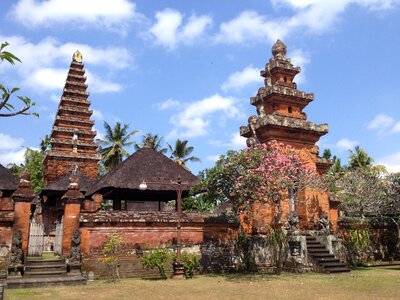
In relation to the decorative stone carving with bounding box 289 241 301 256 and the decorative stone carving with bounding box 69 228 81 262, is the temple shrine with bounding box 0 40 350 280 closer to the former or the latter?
the decorative stone carving with bounding box 69 228 81 262

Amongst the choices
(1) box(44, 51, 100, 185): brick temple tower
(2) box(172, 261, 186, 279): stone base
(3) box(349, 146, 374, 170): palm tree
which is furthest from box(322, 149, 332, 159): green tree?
(2) box(172, 261, 186, 279): stone base

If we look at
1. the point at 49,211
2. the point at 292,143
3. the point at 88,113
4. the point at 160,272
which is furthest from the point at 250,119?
the point at 88,113

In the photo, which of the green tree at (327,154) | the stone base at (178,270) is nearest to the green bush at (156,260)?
the stone base at (178,270)

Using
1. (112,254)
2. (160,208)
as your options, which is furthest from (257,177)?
(160,208)

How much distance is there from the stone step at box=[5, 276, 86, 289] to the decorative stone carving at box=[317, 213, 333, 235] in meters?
9.92

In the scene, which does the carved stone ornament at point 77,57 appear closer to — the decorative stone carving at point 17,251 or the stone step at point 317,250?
the decorative stone carving at point 17,251

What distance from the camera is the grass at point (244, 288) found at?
1017 centimetres

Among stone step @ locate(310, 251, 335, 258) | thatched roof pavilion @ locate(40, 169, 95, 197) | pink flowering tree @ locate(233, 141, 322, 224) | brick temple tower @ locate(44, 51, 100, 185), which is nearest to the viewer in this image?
pink flowering tree @ locate(233, 141, 322, 224)

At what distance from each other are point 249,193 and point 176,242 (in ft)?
13.4

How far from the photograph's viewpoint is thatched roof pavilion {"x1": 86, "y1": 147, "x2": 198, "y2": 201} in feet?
62.4

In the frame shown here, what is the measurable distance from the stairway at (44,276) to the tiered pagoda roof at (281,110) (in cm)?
918

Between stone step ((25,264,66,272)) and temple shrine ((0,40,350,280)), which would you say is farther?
temple shrine ((0,40,350,280))

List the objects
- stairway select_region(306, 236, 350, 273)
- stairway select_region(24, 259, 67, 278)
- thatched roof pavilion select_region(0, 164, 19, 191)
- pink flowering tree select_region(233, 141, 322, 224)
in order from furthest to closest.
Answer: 1. thatched roof pavilion select_region(0, 164, 19, 191)
2. stairway select_region(306, 236, 350, 273)
3. pink flowering tree select_region(233, 141, 322, 224)
4. stairway select_region(24, 259, 67, 278)

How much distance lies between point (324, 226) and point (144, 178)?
8807mm
